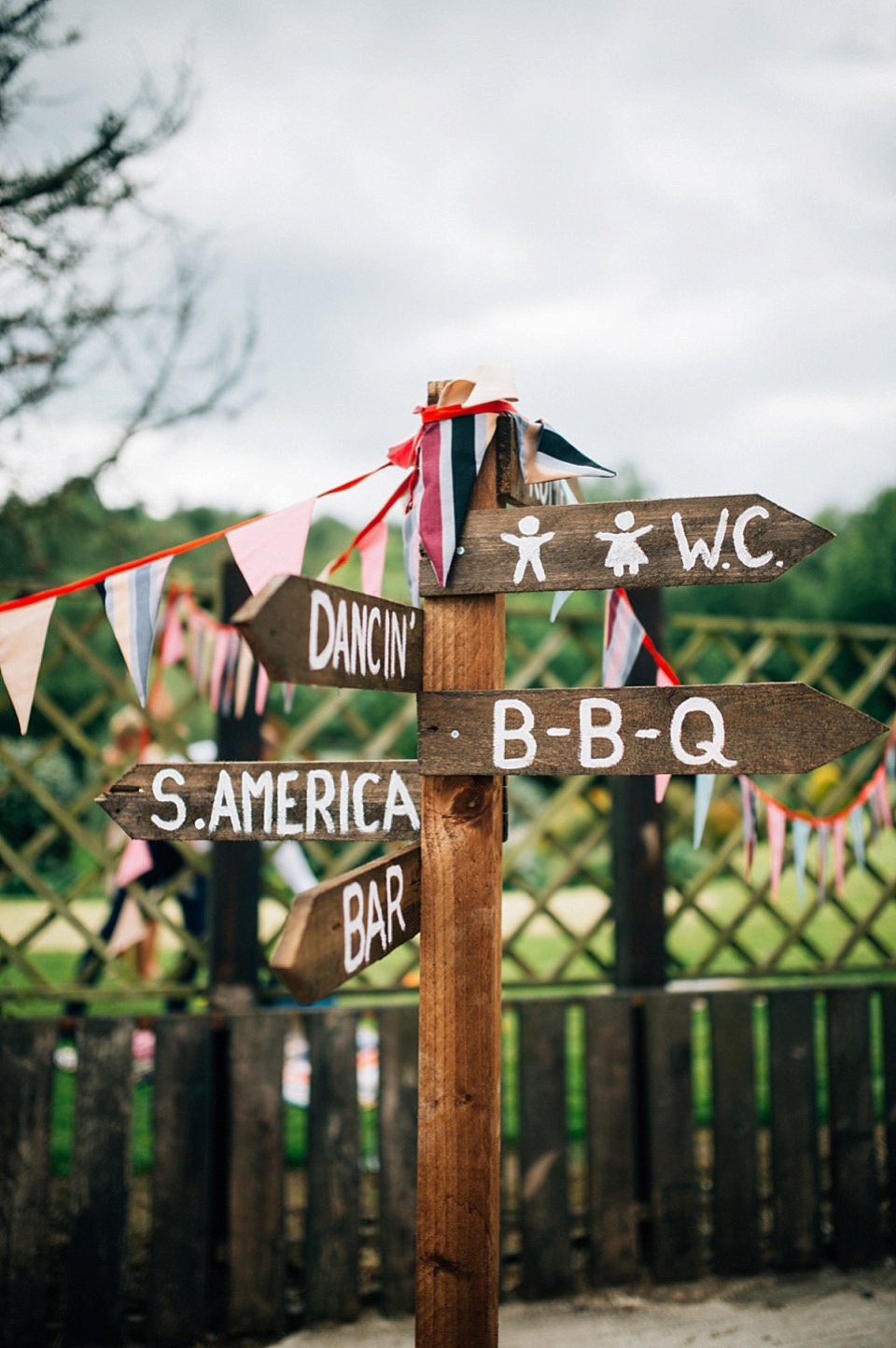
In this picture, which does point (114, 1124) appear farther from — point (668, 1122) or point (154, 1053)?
point (668, 1122)

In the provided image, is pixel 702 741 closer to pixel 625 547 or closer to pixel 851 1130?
pixel 625 547

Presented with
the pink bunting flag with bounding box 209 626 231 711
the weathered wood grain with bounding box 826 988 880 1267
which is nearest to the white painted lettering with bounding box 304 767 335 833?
the pink bunting flag with bounding box 209 626 231 711

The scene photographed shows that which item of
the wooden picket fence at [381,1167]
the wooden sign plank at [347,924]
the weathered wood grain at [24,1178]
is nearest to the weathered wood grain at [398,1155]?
the wooden picket fence at [381,1167]

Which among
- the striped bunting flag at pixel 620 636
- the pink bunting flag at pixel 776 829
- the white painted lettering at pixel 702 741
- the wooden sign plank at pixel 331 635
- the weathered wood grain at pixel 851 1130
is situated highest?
the striped bunting flag at pixel 620 636

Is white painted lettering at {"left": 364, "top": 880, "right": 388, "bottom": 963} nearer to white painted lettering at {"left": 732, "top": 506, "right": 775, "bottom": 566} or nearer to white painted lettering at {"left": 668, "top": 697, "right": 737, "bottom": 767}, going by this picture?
white painted lettering at {"left": 668, "top": 697, "right": 737, "bottom": 767}

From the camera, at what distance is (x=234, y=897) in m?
2.55

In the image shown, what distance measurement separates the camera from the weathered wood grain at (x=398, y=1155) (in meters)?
2.33

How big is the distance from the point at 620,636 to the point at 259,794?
0.75 m

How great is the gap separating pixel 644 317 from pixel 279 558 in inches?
322

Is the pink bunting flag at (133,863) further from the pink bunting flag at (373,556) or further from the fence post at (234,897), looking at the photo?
the pink bunting flag at (373,556)

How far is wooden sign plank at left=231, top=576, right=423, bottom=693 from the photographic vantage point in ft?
3.03

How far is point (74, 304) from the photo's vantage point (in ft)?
11.4

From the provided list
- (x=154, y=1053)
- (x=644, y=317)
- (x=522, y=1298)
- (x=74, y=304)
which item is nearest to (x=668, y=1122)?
(x=522, y=1298)

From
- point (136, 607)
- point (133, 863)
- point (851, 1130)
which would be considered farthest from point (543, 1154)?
point (136, 607)
